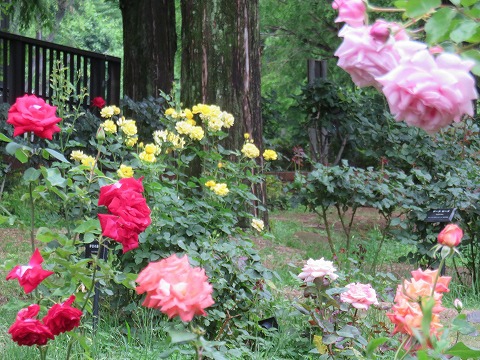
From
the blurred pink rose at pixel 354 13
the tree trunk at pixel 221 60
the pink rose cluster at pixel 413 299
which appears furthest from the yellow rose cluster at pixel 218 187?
the tree trunk at pixel 221 60

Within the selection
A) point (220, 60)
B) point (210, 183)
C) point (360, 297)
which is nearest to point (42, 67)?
point (220, 60)

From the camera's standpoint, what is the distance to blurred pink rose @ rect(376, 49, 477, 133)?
3.83 feet

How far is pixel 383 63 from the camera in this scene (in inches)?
50.2

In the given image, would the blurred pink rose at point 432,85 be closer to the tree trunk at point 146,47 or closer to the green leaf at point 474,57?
the green leaf at point 474,57

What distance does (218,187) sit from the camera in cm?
405

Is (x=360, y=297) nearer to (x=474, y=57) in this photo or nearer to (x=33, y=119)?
(x=33, y=119)

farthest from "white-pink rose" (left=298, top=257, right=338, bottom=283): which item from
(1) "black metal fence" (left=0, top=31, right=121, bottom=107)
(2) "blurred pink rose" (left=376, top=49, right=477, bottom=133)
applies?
(1) "black metal fence" (left=0, top=31, right=121, bottom=107)

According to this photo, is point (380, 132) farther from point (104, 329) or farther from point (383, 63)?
point (383, 63)

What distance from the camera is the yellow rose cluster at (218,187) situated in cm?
405

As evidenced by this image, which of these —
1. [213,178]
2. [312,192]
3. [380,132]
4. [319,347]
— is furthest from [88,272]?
[380,132]

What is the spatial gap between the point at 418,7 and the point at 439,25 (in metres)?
0.05

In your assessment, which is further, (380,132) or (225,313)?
(380,132)

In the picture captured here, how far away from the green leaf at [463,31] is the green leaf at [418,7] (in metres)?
0.06

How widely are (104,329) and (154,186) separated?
72 centimetres
